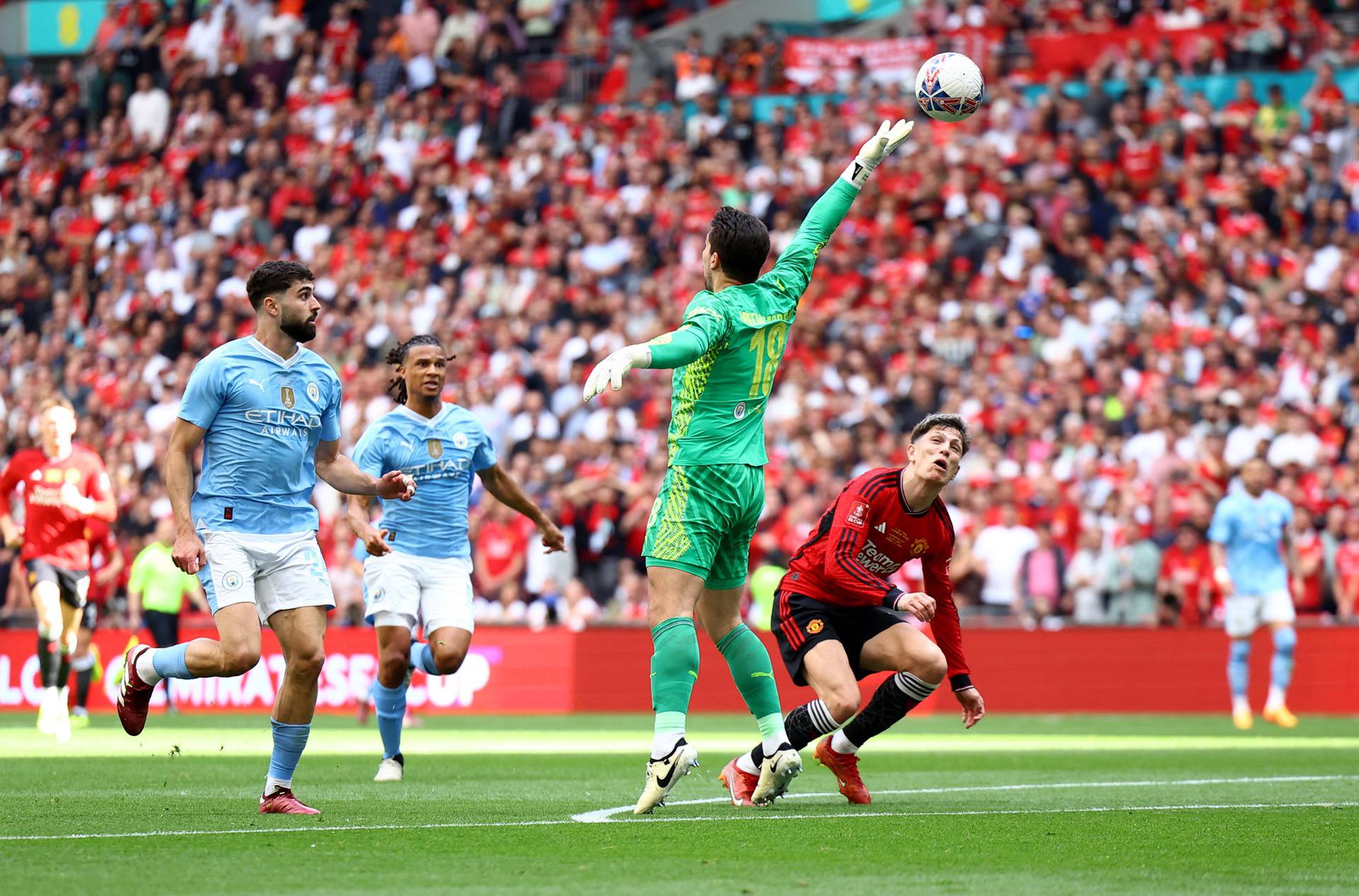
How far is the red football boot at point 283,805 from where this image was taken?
8.20 metres

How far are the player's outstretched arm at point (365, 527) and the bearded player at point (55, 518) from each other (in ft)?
16.2

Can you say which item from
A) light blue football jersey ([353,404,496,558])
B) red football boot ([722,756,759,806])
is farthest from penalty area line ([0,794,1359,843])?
light blue football jersey ([353,404,496,558])

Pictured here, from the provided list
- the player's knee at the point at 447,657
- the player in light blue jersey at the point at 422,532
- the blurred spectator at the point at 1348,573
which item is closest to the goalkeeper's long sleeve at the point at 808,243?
the player in light blue jersey at the point at 422,532

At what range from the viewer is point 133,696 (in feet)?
28.1

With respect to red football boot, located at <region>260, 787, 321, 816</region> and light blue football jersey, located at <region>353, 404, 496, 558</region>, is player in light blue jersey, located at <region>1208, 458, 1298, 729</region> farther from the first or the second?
red football boot, located at <region>260, 787, 321, 816</region>

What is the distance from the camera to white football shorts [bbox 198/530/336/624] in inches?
321

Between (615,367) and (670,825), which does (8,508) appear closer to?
(670,825)

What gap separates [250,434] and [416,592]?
2880mm

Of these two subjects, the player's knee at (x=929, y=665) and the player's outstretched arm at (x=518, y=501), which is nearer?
the player's knee at (x=929, y=665)

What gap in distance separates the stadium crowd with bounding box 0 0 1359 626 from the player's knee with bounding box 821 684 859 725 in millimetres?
11371

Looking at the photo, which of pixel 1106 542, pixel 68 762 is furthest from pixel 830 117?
pixel 68 762

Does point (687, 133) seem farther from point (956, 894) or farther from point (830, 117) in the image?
point (956, 894)

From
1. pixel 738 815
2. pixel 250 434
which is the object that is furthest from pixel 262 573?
pixel 738 815

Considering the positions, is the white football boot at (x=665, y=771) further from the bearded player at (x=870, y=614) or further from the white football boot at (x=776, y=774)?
the bearded player at (x=870, y=614)
